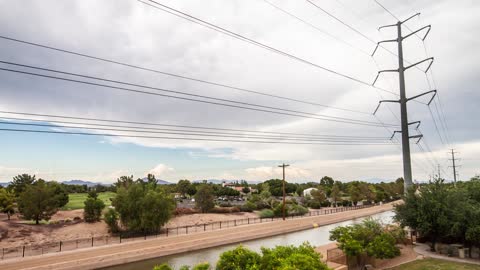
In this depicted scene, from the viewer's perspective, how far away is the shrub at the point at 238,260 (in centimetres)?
1241

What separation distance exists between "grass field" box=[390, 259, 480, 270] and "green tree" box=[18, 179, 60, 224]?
142ft

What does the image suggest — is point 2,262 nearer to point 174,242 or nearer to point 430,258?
point 174,242

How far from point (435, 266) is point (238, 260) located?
14801mm

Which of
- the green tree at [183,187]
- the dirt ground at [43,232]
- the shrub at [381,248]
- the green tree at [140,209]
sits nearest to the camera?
the shrub at [381,248]

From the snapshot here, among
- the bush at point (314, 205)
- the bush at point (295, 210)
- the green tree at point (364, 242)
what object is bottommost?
the bush at point (314, 205)

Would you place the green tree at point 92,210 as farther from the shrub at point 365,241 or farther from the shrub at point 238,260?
the shrub at point 238,260

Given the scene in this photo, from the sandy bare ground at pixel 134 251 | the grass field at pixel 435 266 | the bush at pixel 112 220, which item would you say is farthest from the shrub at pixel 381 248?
the bush at pixel 112 220

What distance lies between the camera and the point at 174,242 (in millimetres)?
29797

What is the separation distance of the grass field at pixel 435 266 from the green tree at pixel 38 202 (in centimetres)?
4321

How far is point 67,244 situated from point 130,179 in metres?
20.5

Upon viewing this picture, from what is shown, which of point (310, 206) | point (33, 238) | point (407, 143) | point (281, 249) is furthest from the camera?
point (310, 206)

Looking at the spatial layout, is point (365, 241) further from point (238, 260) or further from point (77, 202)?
point (77, 202)

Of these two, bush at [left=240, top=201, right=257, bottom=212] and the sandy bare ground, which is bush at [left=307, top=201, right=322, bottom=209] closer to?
bush at [left=240, top=201, right=257, bottom=212]

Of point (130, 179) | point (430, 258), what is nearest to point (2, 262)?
point (130, 179)
